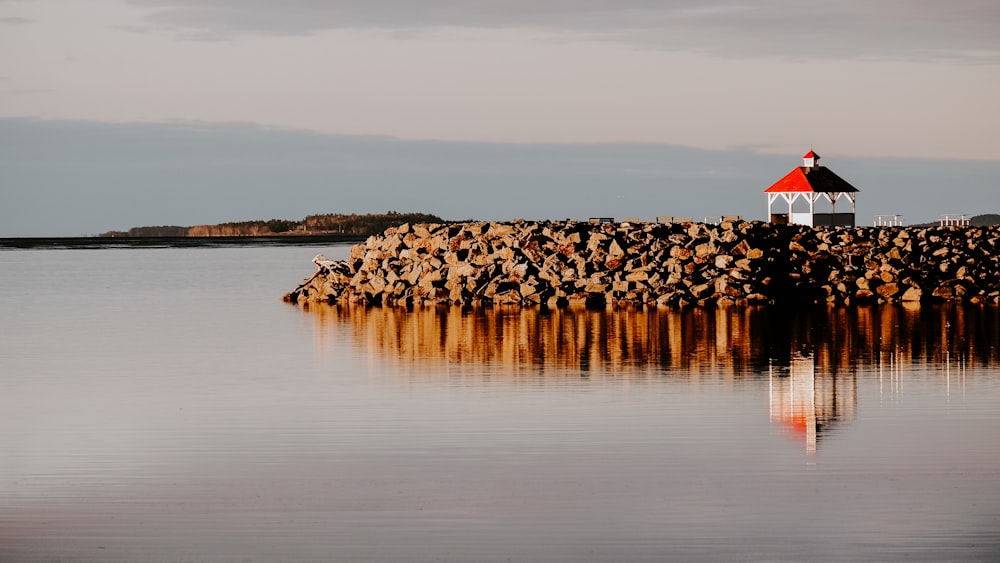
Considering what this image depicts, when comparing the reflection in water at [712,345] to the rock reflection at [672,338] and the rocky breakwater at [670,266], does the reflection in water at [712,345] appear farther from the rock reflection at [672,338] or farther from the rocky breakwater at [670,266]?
the rocky breakwater at [670,266]

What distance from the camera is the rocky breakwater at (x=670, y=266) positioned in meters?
43.3

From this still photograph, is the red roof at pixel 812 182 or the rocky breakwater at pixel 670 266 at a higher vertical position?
the red roof at pixel 812 182

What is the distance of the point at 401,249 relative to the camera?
49.2m

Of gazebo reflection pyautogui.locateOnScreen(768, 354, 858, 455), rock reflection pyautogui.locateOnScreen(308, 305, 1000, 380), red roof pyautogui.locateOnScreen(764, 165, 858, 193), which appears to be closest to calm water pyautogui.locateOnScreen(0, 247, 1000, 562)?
gazebo reflection pyautogui.locateOnScreen(768, 354, 858, 455)

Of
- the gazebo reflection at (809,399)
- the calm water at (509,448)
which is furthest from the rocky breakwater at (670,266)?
the gazebo reflection at (809,399)

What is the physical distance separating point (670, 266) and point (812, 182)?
14.1 meters

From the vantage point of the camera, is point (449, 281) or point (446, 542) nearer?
point (446, 542)

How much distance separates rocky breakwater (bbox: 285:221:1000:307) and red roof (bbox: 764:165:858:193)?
6464 millimetres

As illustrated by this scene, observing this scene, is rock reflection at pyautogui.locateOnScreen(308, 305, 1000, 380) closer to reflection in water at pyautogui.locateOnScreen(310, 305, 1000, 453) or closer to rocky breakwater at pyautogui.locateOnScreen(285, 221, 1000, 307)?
reflection in water at pyautogui.locateOnScreen(310, 305, 1000, 453)

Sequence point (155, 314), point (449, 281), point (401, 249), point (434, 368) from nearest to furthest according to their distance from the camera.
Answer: point (434, 368), point (155, 314), point (449, 281), point (401, 249)

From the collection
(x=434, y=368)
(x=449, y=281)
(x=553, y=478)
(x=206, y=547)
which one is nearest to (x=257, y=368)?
(x=434, y=368)

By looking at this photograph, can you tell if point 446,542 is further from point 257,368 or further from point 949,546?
point 257,368

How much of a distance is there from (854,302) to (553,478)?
105ft

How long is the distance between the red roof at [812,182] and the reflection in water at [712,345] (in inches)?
582
